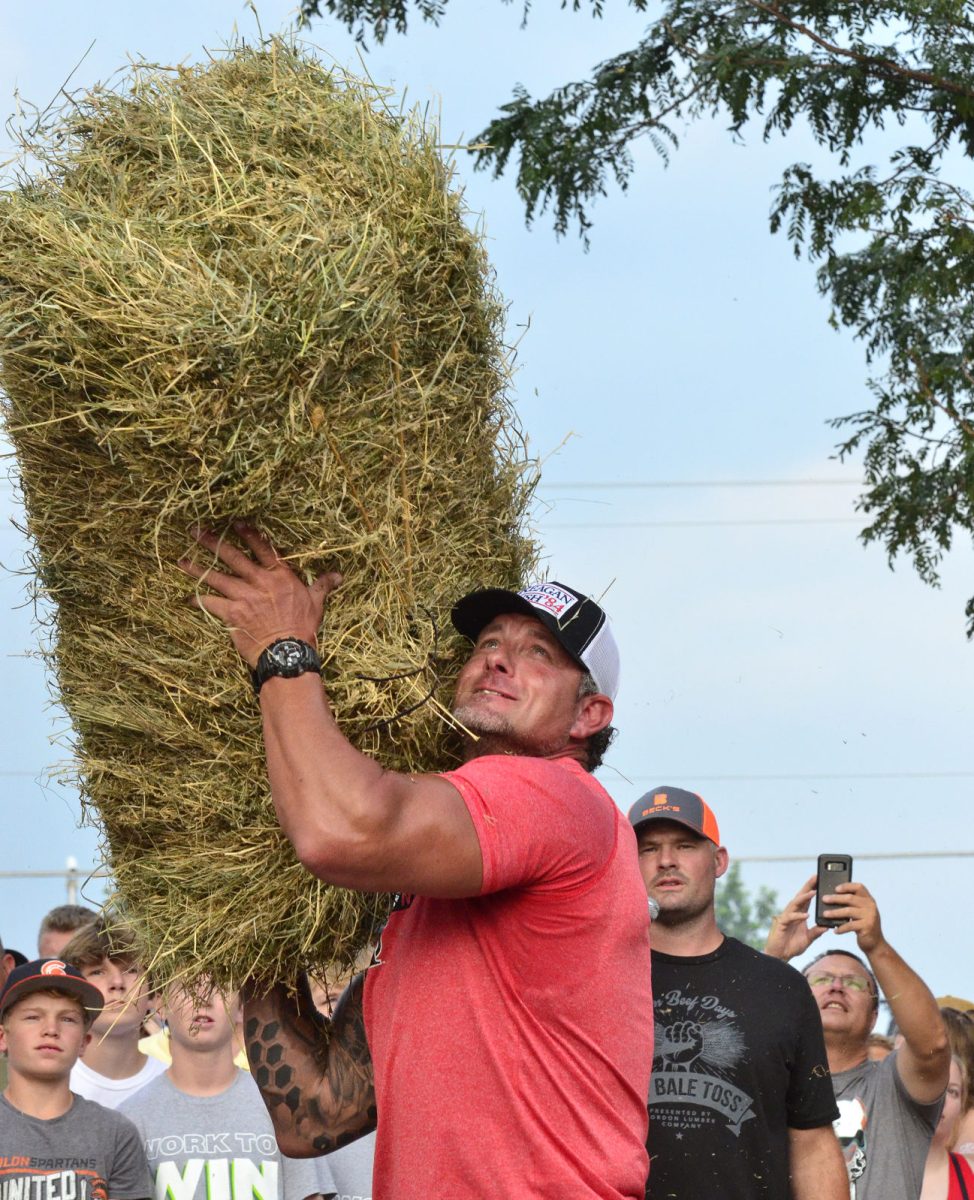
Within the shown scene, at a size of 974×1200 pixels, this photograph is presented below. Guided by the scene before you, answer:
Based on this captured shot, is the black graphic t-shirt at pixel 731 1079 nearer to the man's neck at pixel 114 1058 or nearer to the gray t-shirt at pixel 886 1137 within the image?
the gray t-shirt at pixel 886 1137

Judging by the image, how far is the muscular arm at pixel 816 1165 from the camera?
15.3 feet

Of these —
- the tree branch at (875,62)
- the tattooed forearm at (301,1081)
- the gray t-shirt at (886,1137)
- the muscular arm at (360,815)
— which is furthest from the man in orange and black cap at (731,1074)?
the tree branch at (875,62)

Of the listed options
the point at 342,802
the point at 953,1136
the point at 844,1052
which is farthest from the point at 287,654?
the point at 953,1136

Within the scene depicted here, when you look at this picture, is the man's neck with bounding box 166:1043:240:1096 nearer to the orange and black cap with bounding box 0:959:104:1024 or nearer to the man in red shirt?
the orange and black cap with bounding box 0:959:104:1024

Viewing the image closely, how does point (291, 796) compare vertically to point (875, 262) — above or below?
below

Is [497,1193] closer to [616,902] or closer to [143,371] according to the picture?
[616,902]

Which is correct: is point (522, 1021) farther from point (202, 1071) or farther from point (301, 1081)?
point (202, 1071)

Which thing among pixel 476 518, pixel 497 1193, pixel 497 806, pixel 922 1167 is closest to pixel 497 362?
pixel 476 518

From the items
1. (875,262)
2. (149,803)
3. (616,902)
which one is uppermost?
(875,262)

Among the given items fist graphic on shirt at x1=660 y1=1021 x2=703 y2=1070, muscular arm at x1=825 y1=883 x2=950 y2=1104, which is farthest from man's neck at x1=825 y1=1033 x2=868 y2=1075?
fist graphic on shirt at x1=660 y1=1021 x2=703 y2=1070

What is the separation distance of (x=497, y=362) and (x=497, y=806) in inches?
49.9

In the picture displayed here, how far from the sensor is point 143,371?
305 centimetres

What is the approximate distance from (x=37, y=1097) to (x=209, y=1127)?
0.71m

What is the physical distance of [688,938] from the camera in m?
5.03
